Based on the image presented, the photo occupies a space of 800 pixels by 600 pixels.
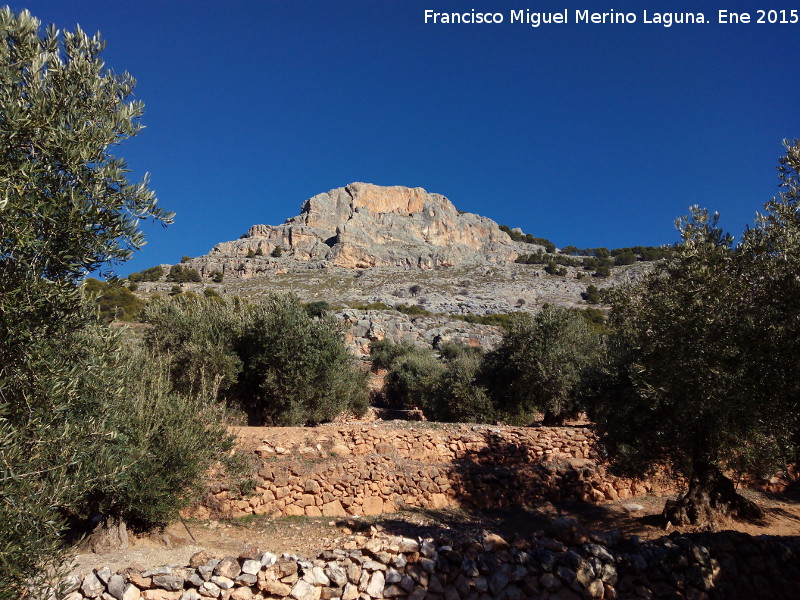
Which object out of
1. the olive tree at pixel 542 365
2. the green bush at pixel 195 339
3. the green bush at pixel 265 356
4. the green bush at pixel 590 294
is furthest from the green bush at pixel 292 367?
the green bush at pixel 590 294

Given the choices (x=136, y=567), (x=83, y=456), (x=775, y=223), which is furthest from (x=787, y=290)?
(x=136, y=567)

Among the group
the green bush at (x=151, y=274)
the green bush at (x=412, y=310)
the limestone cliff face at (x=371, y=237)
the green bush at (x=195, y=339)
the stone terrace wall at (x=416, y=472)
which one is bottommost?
the stone terrace wall at (x=416, y=472)

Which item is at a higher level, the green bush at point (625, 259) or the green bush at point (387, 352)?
the green bush at point (625, 259)

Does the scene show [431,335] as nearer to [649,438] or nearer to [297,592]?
[649,438]

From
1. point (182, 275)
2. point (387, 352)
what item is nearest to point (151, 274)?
point (182, 275)

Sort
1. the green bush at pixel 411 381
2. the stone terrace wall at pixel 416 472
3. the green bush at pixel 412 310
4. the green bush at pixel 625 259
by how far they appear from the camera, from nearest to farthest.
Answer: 1. the stone terrace wall at pixel 416 472
2. the green bush at pixel 411 381
3. the green bush at pixel 412 310
4. the green bush at pixel 625 259

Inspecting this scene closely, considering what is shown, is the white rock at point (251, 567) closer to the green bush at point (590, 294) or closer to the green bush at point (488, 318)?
the green bush at point (488, 318)

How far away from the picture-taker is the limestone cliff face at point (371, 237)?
85.6 m

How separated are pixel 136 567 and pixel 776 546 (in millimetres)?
9758

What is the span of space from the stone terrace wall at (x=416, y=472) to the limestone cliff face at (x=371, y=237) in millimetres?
Result: 60262

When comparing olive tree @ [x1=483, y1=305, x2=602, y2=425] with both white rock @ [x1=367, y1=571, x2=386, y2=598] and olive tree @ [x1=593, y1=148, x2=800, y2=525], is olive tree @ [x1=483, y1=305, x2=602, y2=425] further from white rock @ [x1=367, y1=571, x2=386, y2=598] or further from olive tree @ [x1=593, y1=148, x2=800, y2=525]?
white rock @ [x1=367, y1=571, x2=386, y2=598]

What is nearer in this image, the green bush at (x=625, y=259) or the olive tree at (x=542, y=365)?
the olive tree at (x=542, y=365)

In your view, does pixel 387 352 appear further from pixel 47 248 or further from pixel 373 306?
pixel 47 248

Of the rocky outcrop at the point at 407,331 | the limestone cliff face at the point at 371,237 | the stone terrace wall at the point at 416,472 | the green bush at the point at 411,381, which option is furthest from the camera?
the limestone cliff face at the point at 371,237
